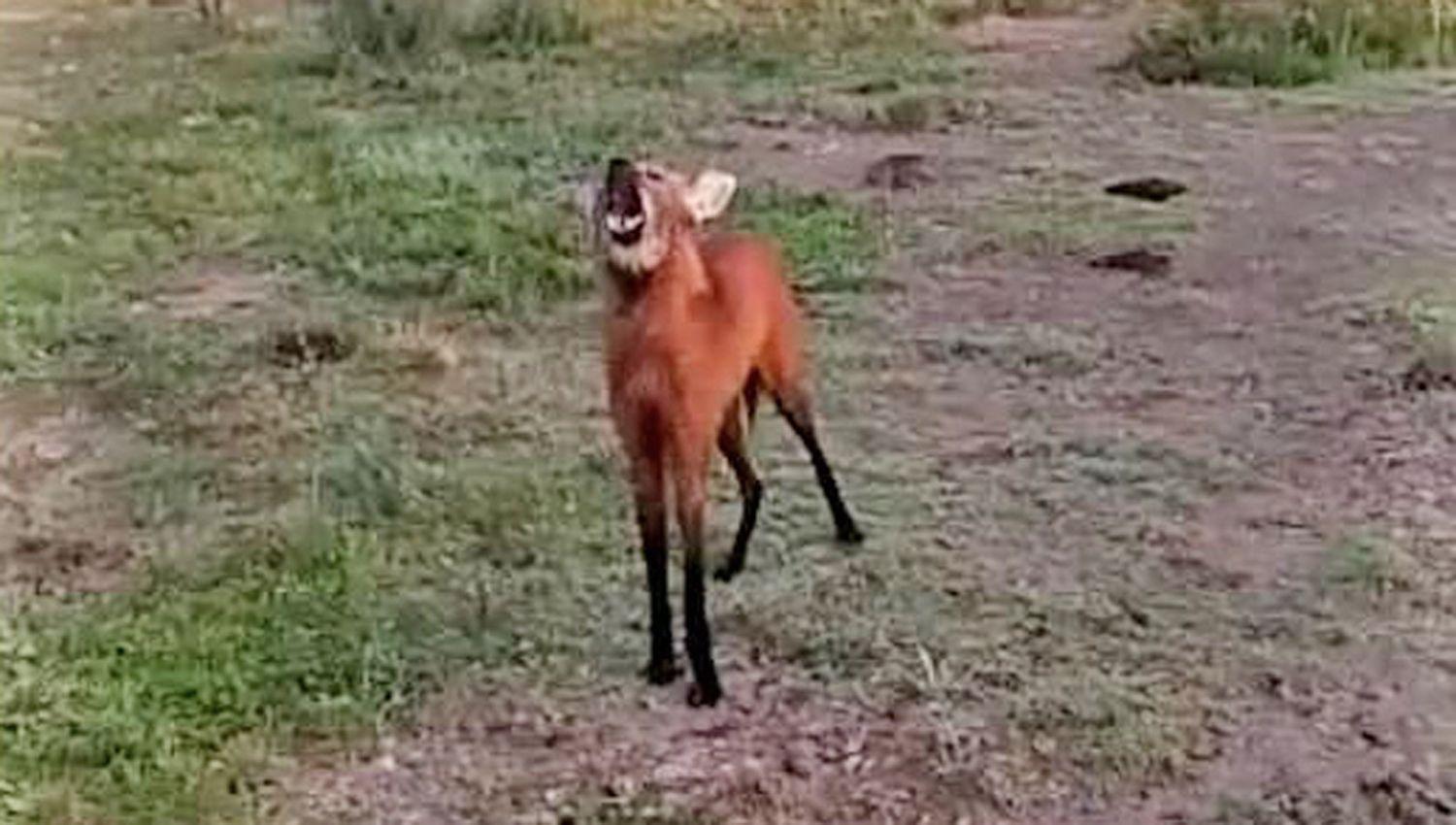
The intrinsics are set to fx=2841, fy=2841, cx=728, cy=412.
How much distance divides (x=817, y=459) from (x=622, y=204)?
1.13 metres

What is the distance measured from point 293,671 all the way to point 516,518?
0.90 m

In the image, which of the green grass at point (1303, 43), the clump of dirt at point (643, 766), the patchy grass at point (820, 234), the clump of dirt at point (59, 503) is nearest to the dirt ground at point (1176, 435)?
the clump of dirt at point (643, 766)

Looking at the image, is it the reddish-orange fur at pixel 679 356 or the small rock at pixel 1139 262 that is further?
the small rock at pixel 1139 262

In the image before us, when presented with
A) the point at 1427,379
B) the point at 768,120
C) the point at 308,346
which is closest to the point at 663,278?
the point at 1427,379

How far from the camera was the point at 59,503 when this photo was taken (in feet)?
18.2

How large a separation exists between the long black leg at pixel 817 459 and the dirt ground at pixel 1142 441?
0.18m

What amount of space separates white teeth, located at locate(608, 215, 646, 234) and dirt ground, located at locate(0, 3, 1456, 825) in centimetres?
77

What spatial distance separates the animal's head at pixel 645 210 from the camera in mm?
4066

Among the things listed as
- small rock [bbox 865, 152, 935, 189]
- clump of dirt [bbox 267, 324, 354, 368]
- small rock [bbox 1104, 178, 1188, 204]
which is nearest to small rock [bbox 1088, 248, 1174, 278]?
small rock [bbox 1104, 178, 1188, 204]

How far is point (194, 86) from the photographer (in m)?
10.5

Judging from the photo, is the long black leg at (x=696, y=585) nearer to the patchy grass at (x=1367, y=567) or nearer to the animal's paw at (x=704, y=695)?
the animal's paw at (x=704, y=695)

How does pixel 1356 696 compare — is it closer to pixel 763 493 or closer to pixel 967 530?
pixel 967 530

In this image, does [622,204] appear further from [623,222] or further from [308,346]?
[308,346]

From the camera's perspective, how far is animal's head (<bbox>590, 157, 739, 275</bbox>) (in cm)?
407
